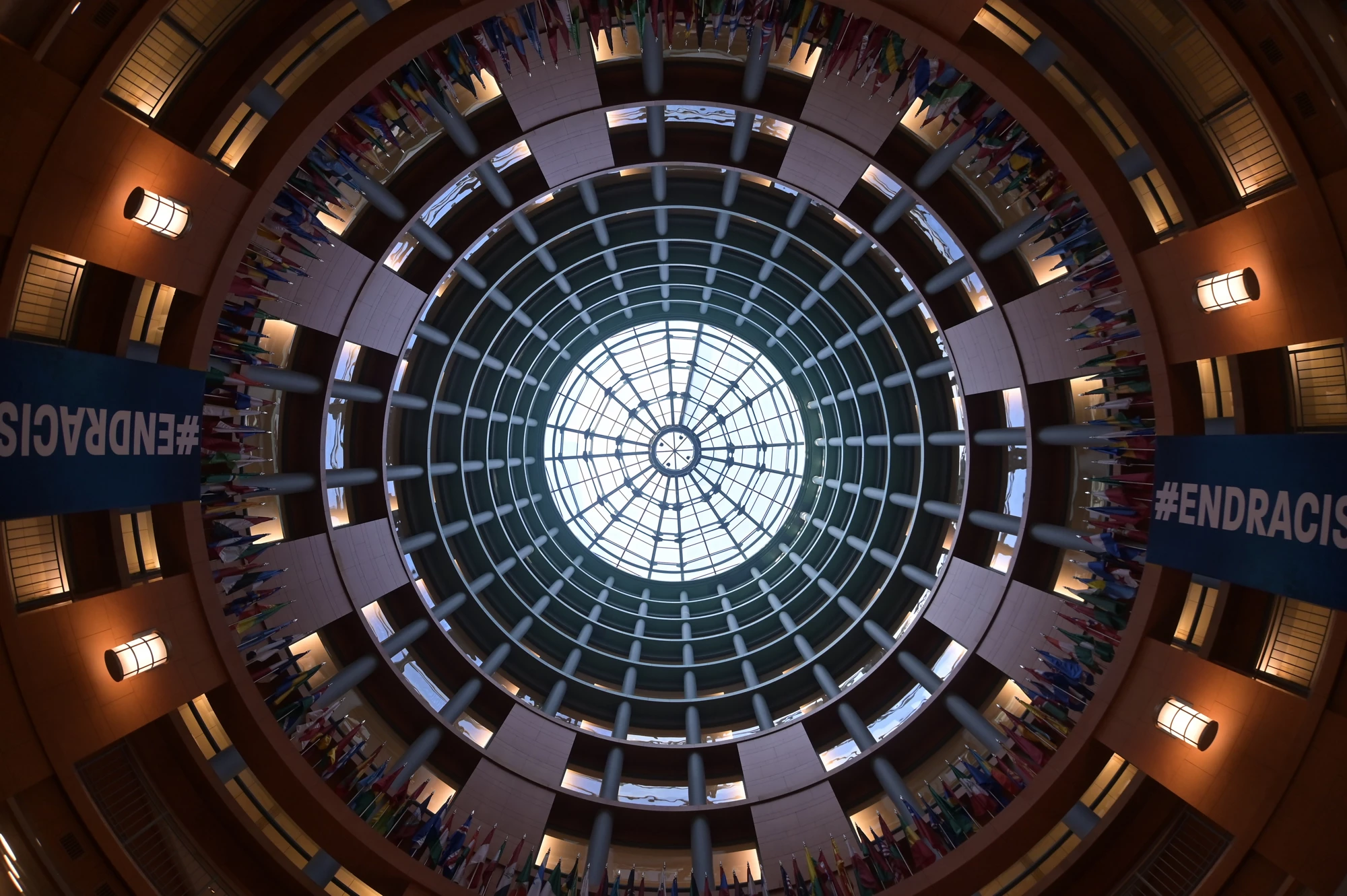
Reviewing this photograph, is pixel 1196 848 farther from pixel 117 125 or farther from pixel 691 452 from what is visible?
pixel 691 452

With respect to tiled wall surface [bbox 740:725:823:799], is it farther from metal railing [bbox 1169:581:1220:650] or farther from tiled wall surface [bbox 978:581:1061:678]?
metal railing [bbox 1169:581:1220:650]

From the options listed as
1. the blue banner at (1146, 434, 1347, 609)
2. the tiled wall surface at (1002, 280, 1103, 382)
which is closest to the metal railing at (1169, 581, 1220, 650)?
the blue banner at (1146, 434, 1347, 609)

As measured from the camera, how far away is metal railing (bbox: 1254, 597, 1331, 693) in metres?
13.7

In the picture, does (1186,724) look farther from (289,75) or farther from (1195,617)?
(289,75)

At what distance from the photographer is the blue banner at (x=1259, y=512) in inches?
418

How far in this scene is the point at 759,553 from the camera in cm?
3903

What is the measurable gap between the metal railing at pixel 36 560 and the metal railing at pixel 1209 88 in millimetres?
26167

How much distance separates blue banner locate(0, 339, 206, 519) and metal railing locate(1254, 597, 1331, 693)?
24640 mm

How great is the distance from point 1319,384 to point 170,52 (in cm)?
2579

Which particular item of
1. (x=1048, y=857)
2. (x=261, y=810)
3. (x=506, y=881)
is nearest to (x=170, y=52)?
(x=261, y=810)

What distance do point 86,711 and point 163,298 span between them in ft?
31.5

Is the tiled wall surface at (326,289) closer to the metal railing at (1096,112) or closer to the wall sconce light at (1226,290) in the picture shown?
the metal railing at (1096,112)

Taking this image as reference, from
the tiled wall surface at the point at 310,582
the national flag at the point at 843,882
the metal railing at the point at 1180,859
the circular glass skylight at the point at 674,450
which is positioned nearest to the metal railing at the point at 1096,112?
the metal railing at the point at 1180,859

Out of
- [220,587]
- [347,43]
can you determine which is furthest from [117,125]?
[220,587]
